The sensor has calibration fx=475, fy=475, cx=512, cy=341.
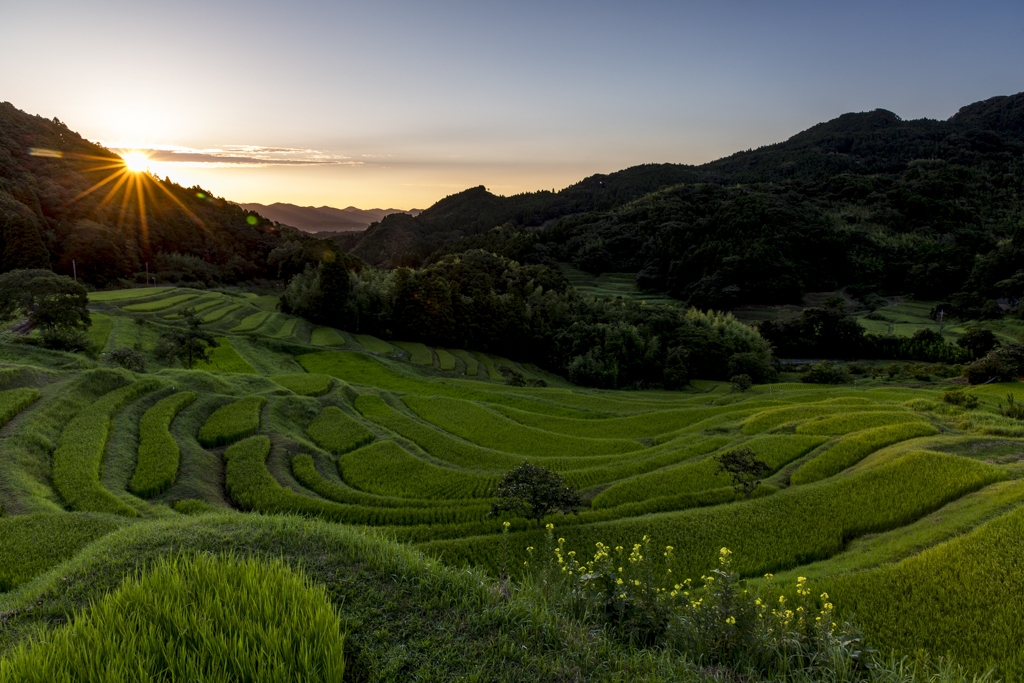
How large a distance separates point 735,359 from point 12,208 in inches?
4035

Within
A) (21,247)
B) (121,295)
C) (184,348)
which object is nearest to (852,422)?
(184,348)

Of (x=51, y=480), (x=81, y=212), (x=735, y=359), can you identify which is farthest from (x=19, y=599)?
(x=81, y=212)

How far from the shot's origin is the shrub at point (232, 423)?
1845 cm

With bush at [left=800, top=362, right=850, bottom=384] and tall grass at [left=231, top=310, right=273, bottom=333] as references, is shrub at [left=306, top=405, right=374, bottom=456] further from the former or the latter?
bush at [left=800, top=362, right=850, bottom=384]

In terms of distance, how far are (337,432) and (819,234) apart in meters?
125

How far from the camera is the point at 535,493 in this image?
12.1 meters

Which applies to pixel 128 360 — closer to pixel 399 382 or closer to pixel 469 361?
pixel 399 382

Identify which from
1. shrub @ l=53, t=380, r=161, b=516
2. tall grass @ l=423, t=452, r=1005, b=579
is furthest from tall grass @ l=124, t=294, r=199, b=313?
tall grass @ l=423, t=452, r=1005, b=579

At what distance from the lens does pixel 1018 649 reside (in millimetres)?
6352

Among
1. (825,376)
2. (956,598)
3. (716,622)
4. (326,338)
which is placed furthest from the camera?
(326,338)

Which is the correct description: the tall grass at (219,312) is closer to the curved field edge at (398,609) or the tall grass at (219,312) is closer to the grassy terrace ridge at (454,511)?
the grassy terrace ridge at (454,511)

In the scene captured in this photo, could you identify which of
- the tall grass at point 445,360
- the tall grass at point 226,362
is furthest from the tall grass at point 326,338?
the tall grass at point 445,360

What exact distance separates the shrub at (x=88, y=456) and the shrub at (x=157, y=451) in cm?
99

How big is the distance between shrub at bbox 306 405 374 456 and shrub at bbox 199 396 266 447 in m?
2.44
